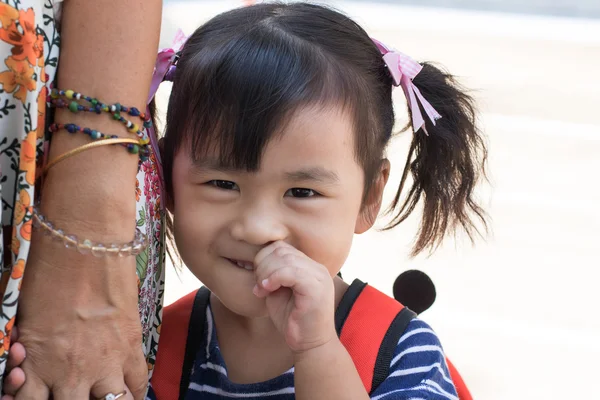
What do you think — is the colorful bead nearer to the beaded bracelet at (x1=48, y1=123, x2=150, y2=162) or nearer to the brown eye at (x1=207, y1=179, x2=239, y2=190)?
the beaded bracelet at (x1=48, y1=123, x2=150, y2=162)

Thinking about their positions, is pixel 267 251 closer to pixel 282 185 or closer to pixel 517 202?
pixel 282 185

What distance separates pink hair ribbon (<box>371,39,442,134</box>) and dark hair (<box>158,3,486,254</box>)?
2 centimetres

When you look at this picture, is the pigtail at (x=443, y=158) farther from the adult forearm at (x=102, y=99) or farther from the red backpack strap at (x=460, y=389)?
the adult forearm at (x=102, y=99)

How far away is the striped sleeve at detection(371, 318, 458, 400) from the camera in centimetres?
142

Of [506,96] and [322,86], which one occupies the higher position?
[322,86]

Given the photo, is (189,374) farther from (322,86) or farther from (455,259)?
(455,259)

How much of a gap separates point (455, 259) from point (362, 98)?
1.79m

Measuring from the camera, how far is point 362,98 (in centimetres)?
147

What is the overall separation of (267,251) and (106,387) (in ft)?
1.06

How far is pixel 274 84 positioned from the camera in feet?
4.46

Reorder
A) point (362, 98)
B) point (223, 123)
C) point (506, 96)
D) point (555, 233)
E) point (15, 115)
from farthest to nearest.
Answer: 1. point (506, 96)
2. point (555, 233)
3. point (362, 98)
4. point (223, 123)
5. point (15, 115)

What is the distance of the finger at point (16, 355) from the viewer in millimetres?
1124

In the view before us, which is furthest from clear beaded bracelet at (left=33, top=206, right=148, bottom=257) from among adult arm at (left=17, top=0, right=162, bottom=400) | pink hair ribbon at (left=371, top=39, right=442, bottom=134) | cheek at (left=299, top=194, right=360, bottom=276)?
pink hair ribbon at (left=371, top=39, right=442, bottom=134)

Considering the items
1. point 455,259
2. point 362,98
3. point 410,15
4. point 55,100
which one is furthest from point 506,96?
point 55,100
